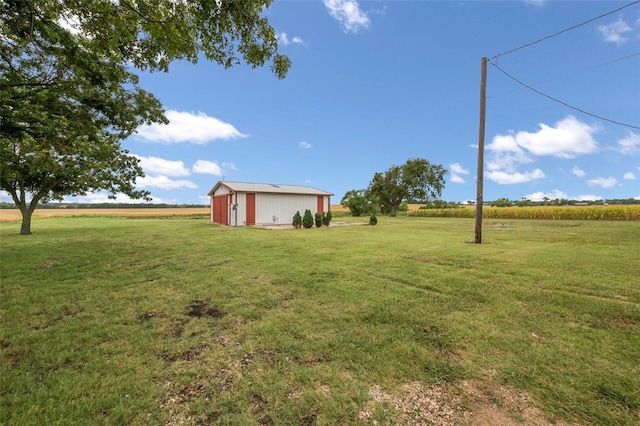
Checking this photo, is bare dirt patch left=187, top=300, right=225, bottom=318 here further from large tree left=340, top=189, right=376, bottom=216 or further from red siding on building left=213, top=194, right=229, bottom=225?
large tree left=340, top=189, right=376, bottom=216

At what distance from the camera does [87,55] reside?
5.17 meters

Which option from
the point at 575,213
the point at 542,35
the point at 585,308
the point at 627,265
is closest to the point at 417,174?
the point at 575,213

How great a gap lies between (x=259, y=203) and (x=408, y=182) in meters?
27.5

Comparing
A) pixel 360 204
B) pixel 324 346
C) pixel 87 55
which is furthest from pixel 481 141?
pixel 360 204

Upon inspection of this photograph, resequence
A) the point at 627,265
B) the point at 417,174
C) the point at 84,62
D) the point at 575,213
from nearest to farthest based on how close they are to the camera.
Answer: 1. the point at 84,62
2. the point at 627,265
3. the point at 575,213
4. the point at 417,174

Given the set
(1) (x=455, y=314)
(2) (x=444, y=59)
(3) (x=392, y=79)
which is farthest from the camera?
(3) (x=392, y=79)

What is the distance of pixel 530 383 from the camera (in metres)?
2.34

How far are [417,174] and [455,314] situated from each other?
39.7m

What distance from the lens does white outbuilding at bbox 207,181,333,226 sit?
1898cm

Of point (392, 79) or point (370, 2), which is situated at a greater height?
point (392, 79)

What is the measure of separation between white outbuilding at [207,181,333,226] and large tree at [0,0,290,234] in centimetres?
1099

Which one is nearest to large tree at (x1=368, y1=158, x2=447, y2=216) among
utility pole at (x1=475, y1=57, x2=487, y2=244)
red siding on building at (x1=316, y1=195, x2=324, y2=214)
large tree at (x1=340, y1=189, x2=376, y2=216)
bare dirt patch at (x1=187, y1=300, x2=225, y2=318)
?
large tree at (x1=340, y1=189, x2=376, y2=216)

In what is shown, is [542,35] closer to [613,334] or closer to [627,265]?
→ [627,265]

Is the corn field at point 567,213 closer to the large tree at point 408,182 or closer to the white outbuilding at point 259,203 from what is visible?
the large tree at point 408,182
